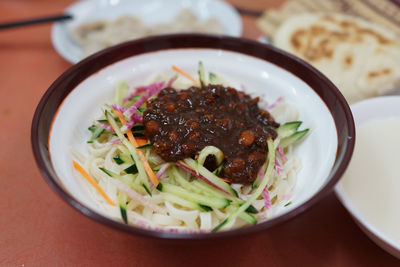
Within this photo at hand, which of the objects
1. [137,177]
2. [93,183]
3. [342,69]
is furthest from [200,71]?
[342,69]

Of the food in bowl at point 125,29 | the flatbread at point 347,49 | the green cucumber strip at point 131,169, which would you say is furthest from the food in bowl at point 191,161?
the food in bowl at point 125,29

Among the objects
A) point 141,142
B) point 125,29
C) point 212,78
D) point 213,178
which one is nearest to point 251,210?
point 213,178

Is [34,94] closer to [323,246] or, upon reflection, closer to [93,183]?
[93,183]

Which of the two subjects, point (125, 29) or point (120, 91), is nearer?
point (120, 91)

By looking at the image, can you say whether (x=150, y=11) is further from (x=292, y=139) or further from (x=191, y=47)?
(x=292, y=139)

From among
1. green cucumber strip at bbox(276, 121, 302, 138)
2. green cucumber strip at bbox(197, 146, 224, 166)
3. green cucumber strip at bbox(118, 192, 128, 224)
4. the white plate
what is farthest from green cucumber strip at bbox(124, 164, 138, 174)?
the white plate

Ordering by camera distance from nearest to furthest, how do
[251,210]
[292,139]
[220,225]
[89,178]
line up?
[220,225] → [251,210] → [89,178] → [292,139]
